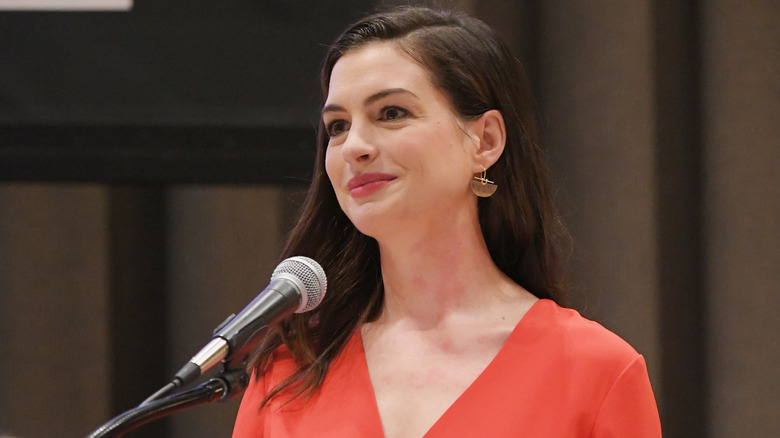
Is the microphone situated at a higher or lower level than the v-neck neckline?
higher

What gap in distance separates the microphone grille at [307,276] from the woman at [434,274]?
220 millimetres

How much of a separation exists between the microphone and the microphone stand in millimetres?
40

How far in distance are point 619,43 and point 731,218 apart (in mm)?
489

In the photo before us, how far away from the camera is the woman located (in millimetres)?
1543

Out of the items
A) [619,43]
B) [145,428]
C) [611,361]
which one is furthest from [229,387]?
[145,428]

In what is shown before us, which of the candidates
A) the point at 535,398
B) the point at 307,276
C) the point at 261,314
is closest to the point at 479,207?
the point at 535,398

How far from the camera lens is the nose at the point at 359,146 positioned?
1565mm

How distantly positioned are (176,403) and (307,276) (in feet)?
0.81

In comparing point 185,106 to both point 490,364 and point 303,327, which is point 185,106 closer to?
point 303,327

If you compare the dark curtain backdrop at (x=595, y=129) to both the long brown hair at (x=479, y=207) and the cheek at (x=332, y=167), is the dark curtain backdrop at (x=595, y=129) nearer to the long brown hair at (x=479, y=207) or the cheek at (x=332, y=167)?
the long brown hair at (x=479, y=207)

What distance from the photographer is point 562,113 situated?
2.46 m

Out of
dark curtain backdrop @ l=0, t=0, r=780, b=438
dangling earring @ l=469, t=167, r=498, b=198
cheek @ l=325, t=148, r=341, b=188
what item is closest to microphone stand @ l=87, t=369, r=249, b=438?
cheek @ l=325, t=148, r=341, b=188

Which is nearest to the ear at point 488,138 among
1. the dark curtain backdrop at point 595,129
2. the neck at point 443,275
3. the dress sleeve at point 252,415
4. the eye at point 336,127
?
the neck at point 443,275

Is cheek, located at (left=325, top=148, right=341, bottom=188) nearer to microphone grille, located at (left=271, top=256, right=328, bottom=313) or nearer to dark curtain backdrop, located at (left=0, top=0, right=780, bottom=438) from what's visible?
microphone grille, located at (left=271, top=256, right=328, bottom=313)
